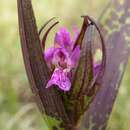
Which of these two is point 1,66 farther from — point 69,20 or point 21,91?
point 69,20

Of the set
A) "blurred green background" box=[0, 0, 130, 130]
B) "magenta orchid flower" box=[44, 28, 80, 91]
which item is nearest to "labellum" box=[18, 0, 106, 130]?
"magenta orchid flower" box=[44, 28, 80, 91]

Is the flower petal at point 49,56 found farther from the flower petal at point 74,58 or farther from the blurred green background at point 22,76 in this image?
the blurred green background at point 22,76

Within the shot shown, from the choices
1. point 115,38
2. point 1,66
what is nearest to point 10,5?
point 1,66

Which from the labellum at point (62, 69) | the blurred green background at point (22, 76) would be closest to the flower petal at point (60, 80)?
the labellum at point (62, 69)

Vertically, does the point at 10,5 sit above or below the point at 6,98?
above

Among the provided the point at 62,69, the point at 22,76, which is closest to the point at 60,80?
the point at 62,69
